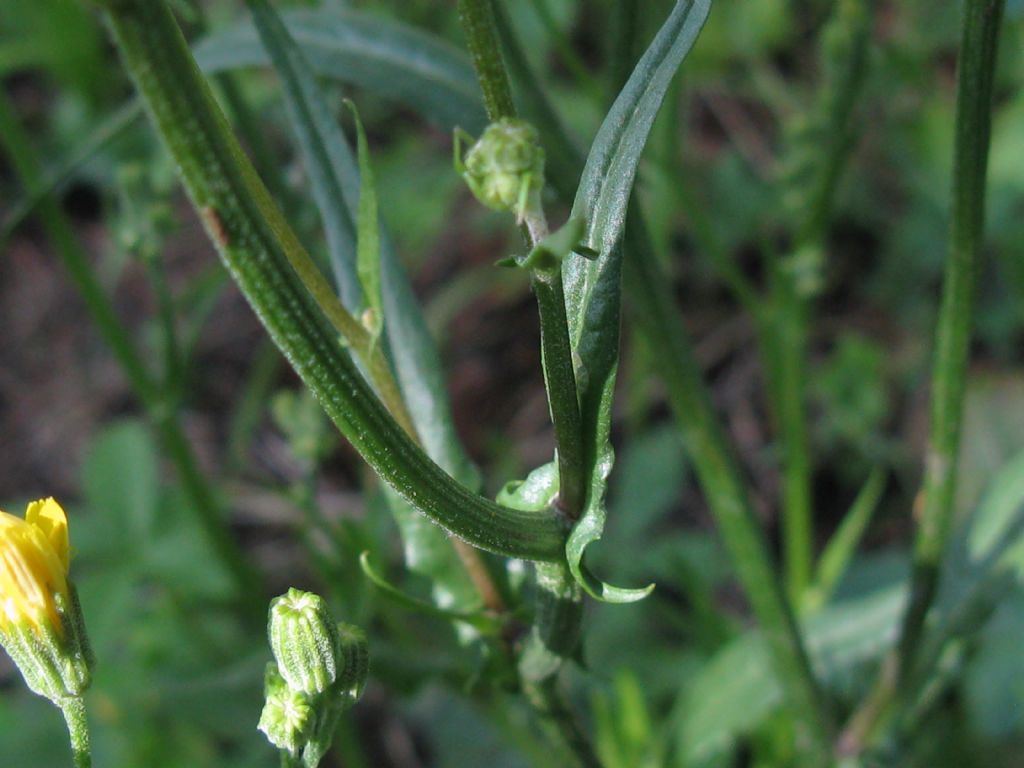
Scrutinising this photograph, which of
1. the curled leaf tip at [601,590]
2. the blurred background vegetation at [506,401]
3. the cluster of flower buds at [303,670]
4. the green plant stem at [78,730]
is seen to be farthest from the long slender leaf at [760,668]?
the green plant stem at [78,730]

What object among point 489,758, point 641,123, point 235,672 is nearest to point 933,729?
point 489,758

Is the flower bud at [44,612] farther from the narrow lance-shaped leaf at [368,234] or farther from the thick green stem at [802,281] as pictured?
the thick green stem at [802,281]

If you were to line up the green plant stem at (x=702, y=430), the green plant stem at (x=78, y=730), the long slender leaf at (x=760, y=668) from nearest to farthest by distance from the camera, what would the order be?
the green plant stem at (x=78, y=730) → the green plant stem at (x=702, y=430) → the long slender leaf at (x=760, y=668)

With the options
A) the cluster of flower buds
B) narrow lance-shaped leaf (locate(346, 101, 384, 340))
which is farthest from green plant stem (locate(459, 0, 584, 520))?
the cluster of flower buds

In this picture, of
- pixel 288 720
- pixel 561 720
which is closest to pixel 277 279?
pixel 288 720

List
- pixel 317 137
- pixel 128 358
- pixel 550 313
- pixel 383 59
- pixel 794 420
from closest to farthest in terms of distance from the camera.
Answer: pixel 550 313 → pixel 317 137 → pixel 383 59 → pixel 128 358 → pixel 794 420

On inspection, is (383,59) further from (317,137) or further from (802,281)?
(802,281)
